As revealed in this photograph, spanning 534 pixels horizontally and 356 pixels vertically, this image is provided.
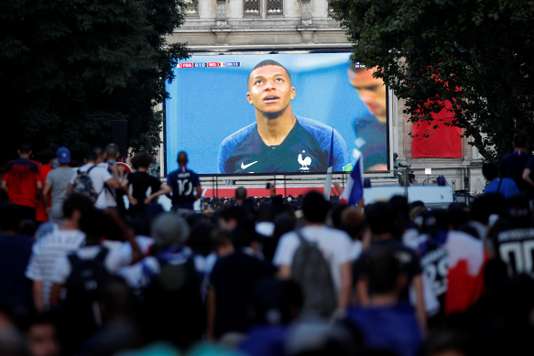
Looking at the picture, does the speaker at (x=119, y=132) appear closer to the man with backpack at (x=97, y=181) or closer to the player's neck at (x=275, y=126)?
the man with backpack at (x=97, y=181)

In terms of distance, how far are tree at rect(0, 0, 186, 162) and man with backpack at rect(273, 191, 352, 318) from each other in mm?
19855

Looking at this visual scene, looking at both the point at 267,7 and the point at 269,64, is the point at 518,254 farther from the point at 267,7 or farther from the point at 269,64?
the point at 267,7

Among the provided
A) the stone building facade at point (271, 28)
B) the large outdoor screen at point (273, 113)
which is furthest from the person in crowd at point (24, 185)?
the stone building facade at point (271, 28)

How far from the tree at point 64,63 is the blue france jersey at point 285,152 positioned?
80.7 ft

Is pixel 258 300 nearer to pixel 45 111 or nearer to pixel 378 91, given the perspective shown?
pixel 45 111

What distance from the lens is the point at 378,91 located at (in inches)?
2447

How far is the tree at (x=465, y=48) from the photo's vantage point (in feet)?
129

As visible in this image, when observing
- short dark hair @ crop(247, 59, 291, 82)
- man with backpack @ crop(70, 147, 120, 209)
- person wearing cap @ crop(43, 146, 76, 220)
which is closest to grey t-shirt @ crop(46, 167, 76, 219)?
person wearing cap @ crop(43, 146, 76, 220)

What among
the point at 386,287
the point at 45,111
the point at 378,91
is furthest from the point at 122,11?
the point at 378,91

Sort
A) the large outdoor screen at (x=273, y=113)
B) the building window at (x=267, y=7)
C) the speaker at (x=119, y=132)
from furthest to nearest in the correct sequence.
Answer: the building window at (x=267, y=7), the large outdoor screen at (x=273, y=113), the speaker at (x=119, y=132)

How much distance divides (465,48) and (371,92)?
19.9 meters

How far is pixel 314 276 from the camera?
1105cm

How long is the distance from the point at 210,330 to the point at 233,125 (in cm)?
5016

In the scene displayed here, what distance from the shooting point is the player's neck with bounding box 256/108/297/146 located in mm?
60125
